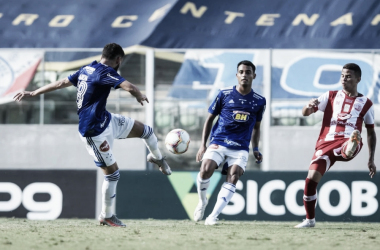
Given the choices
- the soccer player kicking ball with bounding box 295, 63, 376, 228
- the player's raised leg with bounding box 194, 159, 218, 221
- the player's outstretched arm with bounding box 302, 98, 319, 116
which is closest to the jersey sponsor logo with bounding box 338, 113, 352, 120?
the soccer player kicking ball with bounding box 295, 63, 376, 228

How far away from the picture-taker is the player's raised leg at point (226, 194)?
25.8ft

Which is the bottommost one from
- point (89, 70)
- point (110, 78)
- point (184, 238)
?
point (184, 238)

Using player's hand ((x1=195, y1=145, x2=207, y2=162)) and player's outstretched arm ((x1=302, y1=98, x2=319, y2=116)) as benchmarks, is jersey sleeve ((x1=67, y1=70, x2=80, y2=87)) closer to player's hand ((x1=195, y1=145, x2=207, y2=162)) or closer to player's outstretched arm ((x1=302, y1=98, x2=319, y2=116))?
player's hand ((x1=195, y1=145, x2=207, y2=162))

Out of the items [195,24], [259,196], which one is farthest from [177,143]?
[195,24]

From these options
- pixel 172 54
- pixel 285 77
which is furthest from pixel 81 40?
pixel 285 77

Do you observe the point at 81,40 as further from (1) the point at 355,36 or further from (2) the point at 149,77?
(1) the point at 355,36

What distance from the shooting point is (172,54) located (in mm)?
14570

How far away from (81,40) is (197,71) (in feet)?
9.53

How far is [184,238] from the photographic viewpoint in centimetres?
650

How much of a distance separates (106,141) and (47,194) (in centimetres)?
360

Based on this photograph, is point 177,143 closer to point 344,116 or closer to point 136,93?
point 136,93

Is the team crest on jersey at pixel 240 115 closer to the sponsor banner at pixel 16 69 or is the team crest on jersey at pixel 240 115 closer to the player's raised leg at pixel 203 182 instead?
the player's raised leg at pixel 203 182

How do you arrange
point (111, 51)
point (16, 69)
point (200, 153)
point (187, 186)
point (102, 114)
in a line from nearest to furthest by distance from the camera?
point (111, 51), point (102, 114), point (200, 153), point (187, 186), point (16, 69)

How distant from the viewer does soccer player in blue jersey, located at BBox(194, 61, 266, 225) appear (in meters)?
8.07
